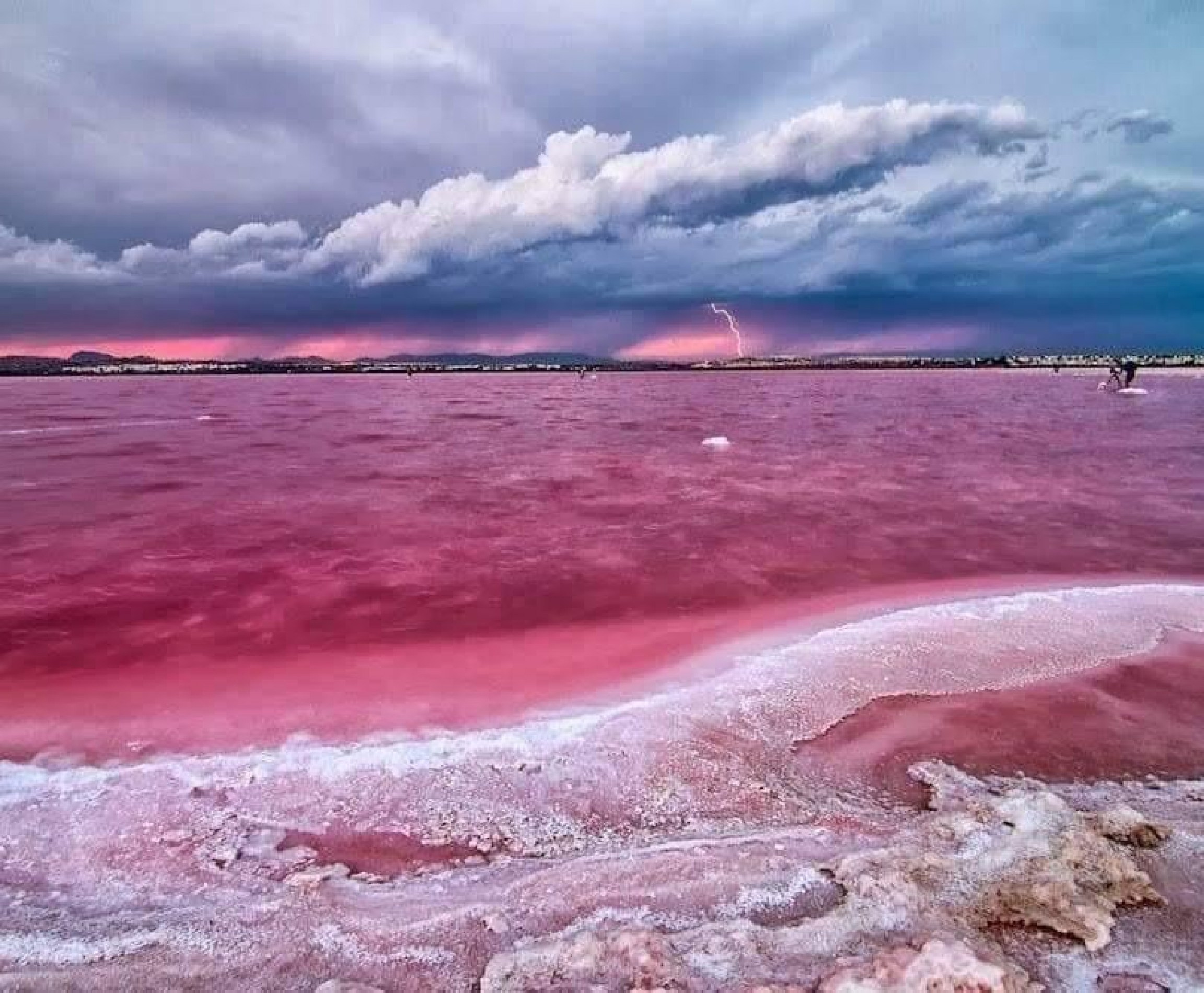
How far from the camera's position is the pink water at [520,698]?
3508 millimetres

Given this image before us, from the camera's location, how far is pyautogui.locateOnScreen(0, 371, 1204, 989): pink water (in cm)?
351

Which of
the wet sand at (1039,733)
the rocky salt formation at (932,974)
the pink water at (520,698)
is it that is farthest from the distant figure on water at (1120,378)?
the rocky salt formation at (932,974)

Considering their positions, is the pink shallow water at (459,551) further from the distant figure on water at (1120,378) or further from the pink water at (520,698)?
the distant figure on water at (1120,378)

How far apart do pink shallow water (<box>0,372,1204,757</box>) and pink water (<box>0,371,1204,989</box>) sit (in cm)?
7

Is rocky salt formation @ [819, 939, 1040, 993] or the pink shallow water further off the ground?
rocky salt formation @ [819, 939, 1040, 993]

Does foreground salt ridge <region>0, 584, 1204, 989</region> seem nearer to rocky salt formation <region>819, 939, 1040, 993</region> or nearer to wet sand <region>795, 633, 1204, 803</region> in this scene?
rocky salt formation <region>819, 939, 1040, 993</region>

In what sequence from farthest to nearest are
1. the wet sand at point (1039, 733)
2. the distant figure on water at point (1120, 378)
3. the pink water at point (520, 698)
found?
the distant figure on water at point (1120, 378), the wet sand at point (1039, 733), the pink water at point (520, 698)

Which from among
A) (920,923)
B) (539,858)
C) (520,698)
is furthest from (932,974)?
(520,698)

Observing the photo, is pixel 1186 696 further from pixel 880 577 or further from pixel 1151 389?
pixel 1151 389

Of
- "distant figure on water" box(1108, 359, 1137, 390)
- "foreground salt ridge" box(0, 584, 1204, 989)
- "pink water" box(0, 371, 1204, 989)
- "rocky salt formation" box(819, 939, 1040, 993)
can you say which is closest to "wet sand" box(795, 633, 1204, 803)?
"pink water" box(0, 371, 1204, 989)

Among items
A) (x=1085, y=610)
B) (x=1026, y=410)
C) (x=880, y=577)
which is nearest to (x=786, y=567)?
(x=880, y=577)

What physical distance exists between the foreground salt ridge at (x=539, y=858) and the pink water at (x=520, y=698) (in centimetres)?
2

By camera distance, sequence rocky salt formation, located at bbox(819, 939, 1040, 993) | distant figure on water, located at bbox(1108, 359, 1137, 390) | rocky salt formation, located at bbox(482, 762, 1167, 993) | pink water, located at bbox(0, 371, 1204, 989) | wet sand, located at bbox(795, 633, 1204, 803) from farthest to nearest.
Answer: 1. distant figure on water, located at bbox(1108, 359, 1137, 390)
2. wet sand, located at bbox(795, 633, 1204, 803)
3. pink water, located at bbox(0, 371, 1204, 989)
4. rocky salt formation, located at bbox(482, 762, 1167, 993)
5. rocky salt formation, located at bbox(819, 939, 1040, 993)

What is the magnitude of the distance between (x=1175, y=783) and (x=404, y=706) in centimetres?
526
